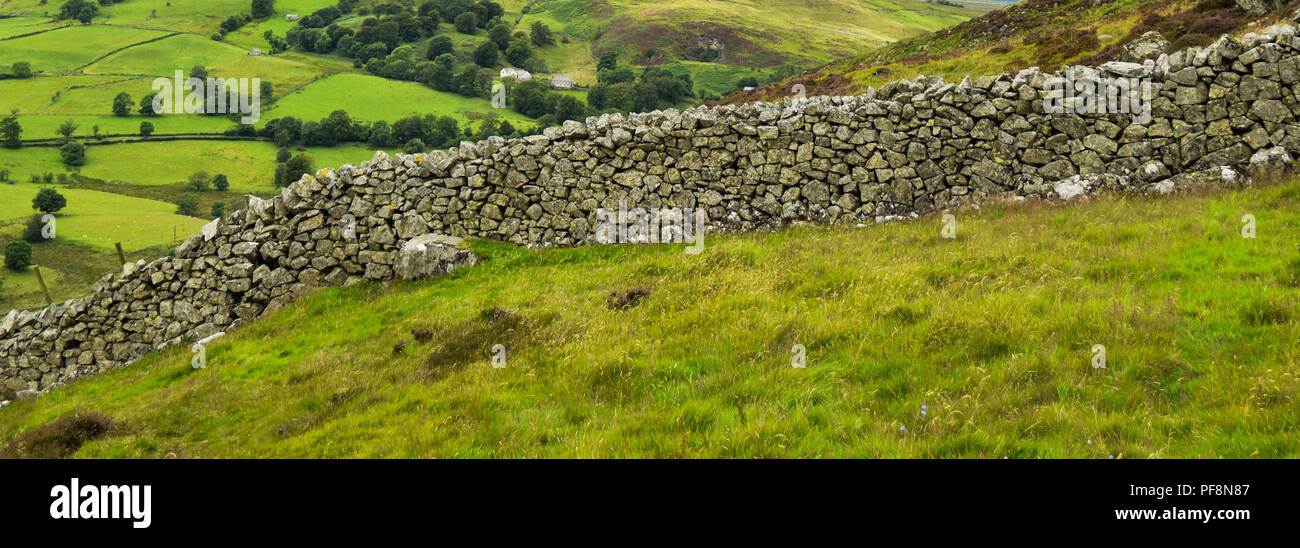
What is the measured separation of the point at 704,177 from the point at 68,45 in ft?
674

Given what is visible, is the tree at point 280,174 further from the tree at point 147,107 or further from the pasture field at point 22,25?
the pasture field at point 22,25

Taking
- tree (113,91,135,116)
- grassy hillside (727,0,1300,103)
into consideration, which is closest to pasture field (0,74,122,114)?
tree (113,91,135,116)

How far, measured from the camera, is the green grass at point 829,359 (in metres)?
5.36

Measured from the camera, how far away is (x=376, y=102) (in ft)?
416

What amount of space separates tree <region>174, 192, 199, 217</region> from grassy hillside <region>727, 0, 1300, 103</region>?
71.8m

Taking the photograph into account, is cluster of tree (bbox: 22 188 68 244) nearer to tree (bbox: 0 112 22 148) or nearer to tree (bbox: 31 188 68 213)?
tree (bbox: 31 188 68 213)

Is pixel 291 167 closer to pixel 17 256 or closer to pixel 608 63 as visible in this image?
pixel 17 256

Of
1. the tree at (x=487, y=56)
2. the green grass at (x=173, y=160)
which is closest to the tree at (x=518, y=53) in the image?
the tree at (x=487, y=56)

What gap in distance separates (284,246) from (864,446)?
48.4 feet

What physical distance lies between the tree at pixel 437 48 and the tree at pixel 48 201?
109984 mm

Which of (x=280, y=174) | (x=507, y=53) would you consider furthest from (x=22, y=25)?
(x=280, y=174)

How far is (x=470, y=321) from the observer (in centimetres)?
1078

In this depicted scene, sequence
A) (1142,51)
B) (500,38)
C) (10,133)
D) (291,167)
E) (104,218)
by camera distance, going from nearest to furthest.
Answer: (1142,51) → (104,218) → (291,167) → (10,133) → (500,38)

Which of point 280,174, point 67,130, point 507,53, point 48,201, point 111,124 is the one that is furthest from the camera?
point 507,53
